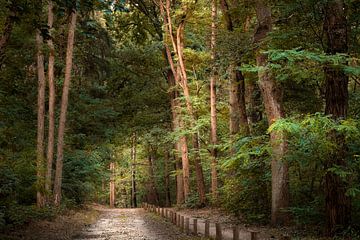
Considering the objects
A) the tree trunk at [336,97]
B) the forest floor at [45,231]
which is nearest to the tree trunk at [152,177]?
the forest floor at [45,231]

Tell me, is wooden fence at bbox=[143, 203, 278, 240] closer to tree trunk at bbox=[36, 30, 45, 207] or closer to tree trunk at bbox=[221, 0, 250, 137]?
tree trunk at bbox=[221, 0, 250, 137]

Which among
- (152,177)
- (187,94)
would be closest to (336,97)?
(187,94)

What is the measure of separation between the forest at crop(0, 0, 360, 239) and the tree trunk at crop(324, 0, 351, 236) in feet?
0.09

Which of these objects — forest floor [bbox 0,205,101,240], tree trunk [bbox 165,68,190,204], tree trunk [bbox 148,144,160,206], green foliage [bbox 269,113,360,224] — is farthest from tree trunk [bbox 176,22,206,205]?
tree trunk [bbox 148,144,160,206]

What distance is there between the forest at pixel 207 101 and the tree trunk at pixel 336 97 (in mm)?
28

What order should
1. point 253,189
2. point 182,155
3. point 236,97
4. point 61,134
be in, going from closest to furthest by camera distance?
point 253,189 < point 61,134 < point 236,97 < point 182,155

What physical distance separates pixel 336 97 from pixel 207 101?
1733cm

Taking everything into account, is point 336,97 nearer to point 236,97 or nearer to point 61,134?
point 236,97

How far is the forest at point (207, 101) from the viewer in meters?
9.94

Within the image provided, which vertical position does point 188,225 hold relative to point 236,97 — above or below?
below

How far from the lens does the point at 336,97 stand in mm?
10203

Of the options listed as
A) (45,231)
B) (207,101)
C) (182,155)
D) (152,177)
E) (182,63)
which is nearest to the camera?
(45,231)

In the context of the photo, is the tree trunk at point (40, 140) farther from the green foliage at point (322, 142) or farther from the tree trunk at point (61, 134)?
the green foliage at point (322, 142)

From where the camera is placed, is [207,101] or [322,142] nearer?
[322,142]
